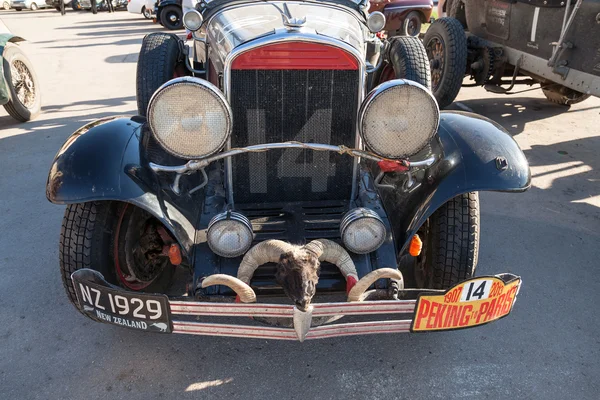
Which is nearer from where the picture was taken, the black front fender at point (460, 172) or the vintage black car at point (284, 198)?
the vintage black car at point (284, 198)

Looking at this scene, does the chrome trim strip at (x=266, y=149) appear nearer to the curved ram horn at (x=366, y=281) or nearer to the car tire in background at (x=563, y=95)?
the curved ram horn at (x=366, y=281)

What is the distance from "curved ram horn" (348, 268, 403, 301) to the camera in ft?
6.73

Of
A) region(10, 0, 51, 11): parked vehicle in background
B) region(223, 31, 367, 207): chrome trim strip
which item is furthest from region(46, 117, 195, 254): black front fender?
region(10, 0, 51, 11): parked vehicle in background

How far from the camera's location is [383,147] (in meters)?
2.30

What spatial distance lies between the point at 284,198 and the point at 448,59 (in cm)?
394

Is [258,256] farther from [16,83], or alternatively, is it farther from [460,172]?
[16,83]

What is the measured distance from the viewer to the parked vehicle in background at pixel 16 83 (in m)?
5.68

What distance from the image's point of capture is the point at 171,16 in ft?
48.2

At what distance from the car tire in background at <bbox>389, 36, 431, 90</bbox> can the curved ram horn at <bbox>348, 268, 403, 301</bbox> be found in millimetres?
2133

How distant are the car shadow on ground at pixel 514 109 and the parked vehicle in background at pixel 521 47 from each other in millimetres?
197

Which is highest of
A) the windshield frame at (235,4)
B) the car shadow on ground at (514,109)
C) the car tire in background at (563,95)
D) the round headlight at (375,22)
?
the windshield frame at (235,4)

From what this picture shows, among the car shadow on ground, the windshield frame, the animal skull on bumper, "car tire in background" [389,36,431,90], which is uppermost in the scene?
the windshield frame

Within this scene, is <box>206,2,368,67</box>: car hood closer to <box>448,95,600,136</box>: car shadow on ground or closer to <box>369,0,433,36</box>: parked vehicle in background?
<box>448,95,600,136</box>: car shadow on ground

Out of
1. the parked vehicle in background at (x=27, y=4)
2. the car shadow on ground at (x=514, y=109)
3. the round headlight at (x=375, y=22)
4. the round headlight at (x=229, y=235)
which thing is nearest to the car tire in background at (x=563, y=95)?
the car shadow on ground at (x=514, y=109)
